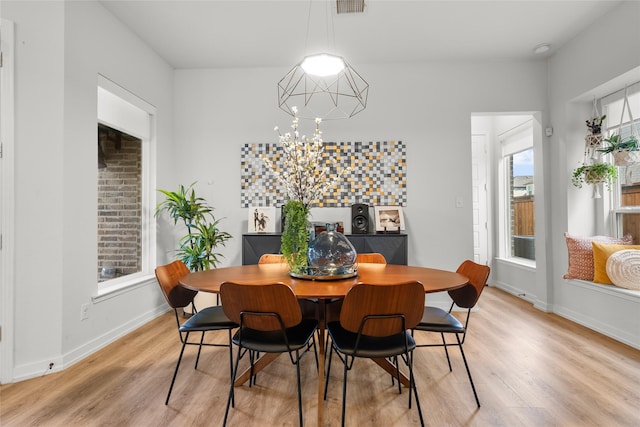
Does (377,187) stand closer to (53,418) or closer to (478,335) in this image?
(478,335)

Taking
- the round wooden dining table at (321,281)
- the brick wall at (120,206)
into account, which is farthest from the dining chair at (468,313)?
the brick wall at (120,206)

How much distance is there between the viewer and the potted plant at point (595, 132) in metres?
3.45

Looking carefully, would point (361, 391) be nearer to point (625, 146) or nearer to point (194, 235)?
point (194, 235)

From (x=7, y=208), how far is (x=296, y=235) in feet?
6.34

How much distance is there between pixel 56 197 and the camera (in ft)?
8.16

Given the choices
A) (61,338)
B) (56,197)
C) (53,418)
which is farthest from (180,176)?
(53,418)

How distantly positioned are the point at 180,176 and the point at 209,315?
256 centimetres

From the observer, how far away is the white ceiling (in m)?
3.07

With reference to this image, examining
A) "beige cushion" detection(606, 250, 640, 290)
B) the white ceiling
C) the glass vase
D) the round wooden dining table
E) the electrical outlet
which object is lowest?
the electrical outlet

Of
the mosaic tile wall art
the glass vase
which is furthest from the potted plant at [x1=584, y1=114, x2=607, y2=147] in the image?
the glass vase

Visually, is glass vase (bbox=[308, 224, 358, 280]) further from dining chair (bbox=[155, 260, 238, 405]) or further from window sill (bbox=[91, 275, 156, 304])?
window sill (bbox=[91, 275, 156, 304])

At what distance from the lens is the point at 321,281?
1951mm

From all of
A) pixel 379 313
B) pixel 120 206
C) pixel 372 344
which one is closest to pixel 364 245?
pixel 372 344

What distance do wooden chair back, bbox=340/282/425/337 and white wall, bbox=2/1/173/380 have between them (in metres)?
2.19
